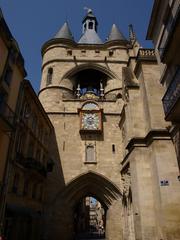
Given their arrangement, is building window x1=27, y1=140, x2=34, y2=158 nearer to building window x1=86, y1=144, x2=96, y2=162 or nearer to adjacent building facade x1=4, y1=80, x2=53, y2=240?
adjacent building facade x1=4, y1=80, x2=53, y2=240

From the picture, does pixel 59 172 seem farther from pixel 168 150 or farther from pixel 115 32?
pixel 115 32

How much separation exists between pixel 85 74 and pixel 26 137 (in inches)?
524

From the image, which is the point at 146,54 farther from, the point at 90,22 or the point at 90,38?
the point at 90,22

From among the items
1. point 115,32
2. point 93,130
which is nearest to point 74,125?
point 93,130

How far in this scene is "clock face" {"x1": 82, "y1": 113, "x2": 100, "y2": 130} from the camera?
17.5 meters

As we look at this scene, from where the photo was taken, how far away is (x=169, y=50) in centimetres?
653

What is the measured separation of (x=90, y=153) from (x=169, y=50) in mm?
11646

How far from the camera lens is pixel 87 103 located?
1880 cm

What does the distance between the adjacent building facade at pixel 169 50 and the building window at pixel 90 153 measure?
30.1 ft

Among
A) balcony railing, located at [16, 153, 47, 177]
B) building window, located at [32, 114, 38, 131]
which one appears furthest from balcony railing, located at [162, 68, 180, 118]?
building window, located at [32, 114, 38, 131]

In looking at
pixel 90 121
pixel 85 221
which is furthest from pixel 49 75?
pixel 85 221

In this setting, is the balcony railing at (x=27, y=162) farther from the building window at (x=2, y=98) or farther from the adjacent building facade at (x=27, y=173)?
the building window at (x=2, y=98)

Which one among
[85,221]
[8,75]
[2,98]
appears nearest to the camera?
[2,98]

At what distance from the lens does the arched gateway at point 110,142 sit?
9.30 m
